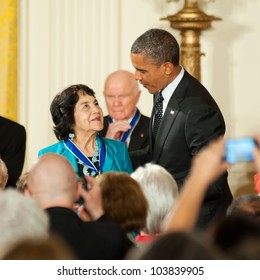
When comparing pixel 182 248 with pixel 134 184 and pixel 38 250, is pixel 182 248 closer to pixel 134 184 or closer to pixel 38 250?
pixel 38 250

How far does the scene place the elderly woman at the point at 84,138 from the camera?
6.49 meters

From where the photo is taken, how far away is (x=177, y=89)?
21.0 ft

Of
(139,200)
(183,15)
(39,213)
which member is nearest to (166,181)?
(139,200)

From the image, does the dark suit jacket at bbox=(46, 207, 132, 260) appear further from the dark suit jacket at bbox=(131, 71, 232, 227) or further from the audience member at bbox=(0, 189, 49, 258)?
the dark suit jacket at bbox=(131, 71, 232, 227)

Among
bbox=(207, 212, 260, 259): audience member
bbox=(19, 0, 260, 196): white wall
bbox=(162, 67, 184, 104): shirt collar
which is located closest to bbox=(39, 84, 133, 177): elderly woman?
bbox=(162, 67, 184, 104): shirt collar

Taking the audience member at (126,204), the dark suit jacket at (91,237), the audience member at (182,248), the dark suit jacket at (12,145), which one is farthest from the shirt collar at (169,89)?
the audience member at (182,248)

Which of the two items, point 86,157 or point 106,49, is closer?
point 86,157

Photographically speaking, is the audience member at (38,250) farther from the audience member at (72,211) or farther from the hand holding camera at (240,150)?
the audience member at (72,211)

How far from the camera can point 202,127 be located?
244 inches

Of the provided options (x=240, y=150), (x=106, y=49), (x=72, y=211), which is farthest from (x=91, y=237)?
(x=106, y=49)

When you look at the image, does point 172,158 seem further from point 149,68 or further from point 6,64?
point 6,64

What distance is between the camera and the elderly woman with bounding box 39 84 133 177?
→ 6.49 meters

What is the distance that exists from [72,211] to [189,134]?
7.29 ft

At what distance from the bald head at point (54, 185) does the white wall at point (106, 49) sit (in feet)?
16.3
